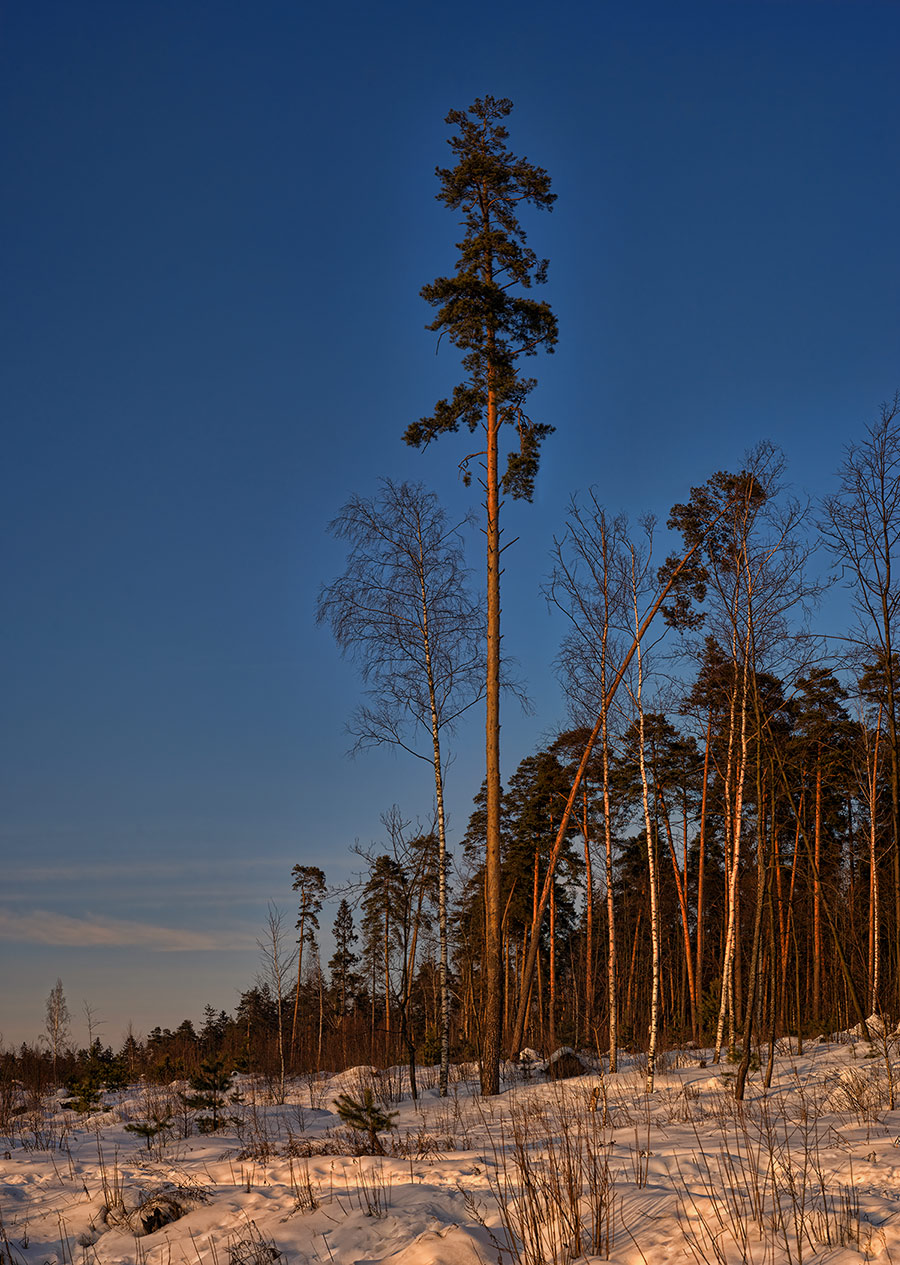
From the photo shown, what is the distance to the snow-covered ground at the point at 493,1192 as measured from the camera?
469 cm

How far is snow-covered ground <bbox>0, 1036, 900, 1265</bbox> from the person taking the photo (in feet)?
15.4

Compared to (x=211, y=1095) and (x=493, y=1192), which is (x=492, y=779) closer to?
(x=211, y=1095)

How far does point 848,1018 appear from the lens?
2411 cm

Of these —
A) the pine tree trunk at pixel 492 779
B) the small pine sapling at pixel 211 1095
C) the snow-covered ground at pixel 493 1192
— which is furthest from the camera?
the pine tree trunk at pixel 492 779

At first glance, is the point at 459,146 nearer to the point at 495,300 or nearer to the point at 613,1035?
the point at 495,300

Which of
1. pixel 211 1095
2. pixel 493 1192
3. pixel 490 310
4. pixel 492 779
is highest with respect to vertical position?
pixel 490 310

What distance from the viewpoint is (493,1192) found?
5727mm

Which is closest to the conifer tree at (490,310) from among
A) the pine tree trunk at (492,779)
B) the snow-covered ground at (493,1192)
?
the pine tree trunk at (492,779)

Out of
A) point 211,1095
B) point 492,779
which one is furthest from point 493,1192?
point 492,779

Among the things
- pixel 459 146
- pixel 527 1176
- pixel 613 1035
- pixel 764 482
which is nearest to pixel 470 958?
pixel 613 1035

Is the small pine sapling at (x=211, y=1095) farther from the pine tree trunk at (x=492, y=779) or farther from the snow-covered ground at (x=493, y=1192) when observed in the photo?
the pine tree trunk at (x=492, y=779)

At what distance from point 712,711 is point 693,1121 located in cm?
912

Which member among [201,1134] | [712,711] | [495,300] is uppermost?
[495,300]

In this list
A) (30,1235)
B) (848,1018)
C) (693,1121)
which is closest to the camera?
(30,1235)
